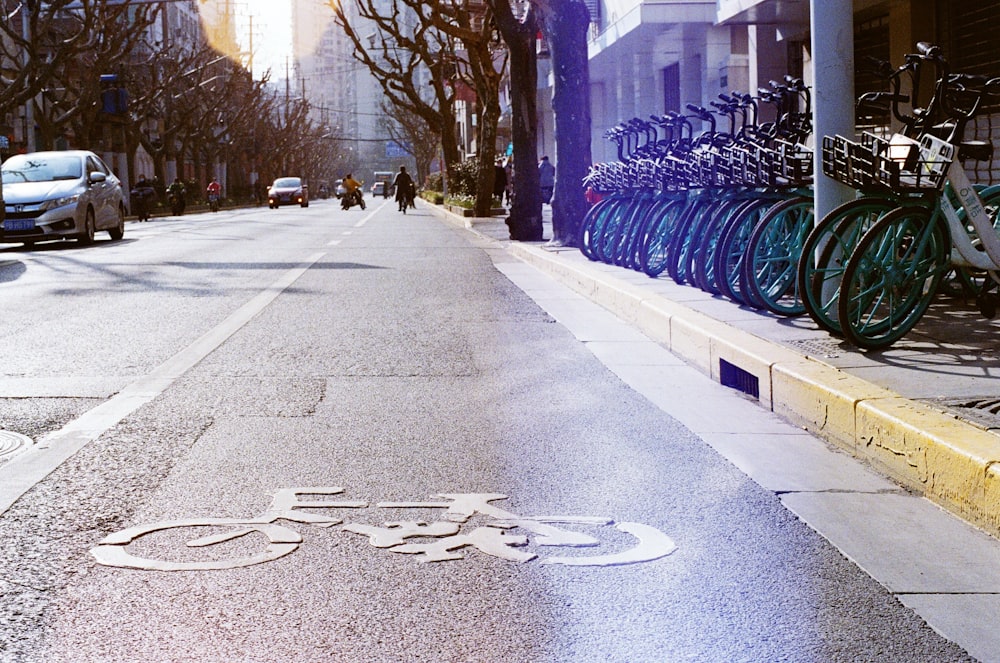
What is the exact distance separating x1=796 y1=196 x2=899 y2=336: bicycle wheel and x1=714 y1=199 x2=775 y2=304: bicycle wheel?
1872 millimetres

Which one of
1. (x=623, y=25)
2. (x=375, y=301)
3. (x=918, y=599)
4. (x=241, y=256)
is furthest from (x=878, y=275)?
(x=623, y=25)

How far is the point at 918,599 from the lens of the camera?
3.58m

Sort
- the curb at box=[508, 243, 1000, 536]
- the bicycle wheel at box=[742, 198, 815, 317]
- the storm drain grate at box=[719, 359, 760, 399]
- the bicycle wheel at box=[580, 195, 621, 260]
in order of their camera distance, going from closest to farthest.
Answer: the curb at box=[508, 243, 1000, 536], the storm drain grate at box=[719, 359, 760, 399], the bicycle wheel at box=[742, 198, 815, 317], the bicycle wheel at box=[580, 195, 621, 260]

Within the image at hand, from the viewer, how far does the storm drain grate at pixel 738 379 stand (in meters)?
7.06

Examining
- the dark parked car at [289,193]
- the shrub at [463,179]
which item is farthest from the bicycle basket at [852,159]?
the dark parked car at [289,193]

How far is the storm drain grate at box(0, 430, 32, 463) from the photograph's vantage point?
17.9ft

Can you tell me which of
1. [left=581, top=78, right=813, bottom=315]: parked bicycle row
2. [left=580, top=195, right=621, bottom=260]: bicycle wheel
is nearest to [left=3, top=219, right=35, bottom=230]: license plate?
[left=580, top=195, right=621, bottom=260]: bicycle wheel

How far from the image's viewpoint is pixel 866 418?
5.37 meters

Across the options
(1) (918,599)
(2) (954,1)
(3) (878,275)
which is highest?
(2) (954,1)

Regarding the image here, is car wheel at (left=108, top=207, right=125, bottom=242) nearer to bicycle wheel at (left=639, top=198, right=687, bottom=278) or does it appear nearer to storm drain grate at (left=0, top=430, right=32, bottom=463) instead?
bicycle wheel at (left=639, top=198, right=687, bottom=278)

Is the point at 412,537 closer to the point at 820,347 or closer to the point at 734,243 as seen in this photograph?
the point at 820,347

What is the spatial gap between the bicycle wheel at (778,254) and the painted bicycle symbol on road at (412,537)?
4.57 metres

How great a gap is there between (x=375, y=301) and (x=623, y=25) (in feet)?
54.1

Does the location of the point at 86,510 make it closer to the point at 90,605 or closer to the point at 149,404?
the point at 90,605
